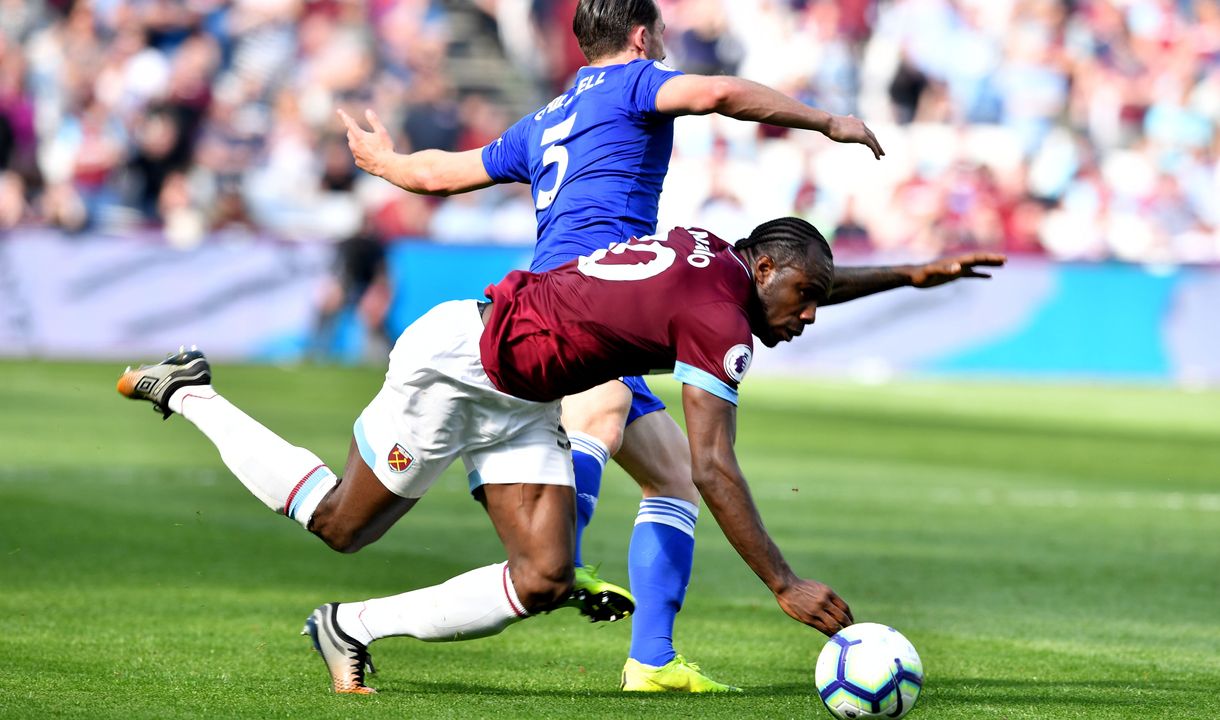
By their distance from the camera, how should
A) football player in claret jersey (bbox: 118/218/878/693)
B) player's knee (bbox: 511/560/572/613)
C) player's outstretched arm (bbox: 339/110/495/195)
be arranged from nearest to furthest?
football player in claret jersey (bbox: 118/218/878/693) < player's knee (bbox: 511/560/572/613) < player's outstretched arm (bbox: 339/110/495/195)

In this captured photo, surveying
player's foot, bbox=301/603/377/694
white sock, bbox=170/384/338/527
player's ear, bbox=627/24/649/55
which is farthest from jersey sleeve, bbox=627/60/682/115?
player's foot, bbox=301/603/377/694

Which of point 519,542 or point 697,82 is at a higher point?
point 697,82

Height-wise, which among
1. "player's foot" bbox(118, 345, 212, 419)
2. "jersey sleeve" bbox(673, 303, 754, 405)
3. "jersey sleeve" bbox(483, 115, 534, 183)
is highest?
"jersey sleeve" bbox(483, 115, 534, 183)

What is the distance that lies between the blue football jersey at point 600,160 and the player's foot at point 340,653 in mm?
1405

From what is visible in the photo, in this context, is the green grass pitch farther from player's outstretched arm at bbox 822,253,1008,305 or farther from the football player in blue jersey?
player's outstretched arm at bbox 822,253,1008,305

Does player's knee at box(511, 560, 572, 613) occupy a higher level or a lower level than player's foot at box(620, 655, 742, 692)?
higher

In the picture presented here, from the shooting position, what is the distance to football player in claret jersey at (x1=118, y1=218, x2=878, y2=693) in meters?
5.04

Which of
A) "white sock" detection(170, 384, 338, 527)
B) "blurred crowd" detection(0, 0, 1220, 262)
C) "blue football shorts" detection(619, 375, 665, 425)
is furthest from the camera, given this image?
"blurred crowd" detection(0, 0, 1220, 262)

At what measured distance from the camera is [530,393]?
535 centimetres

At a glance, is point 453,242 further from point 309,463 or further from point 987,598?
point 309,463

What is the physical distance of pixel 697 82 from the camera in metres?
5.58

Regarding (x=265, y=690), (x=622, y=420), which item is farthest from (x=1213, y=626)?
(x=265, y=690)

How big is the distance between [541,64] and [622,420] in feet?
66.1

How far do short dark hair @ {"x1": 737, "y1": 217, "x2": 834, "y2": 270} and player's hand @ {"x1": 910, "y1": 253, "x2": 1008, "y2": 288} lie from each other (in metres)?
0.46
